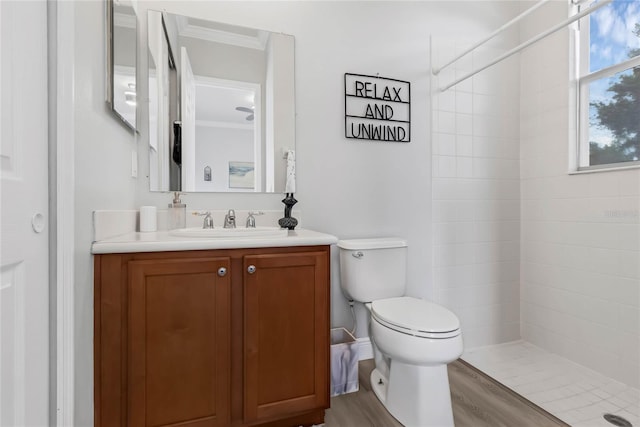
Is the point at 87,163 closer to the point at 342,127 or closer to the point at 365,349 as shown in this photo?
the point at 342,127

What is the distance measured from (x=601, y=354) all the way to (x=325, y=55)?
7.90ft

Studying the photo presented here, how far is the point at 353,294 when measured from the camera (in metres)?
1.79

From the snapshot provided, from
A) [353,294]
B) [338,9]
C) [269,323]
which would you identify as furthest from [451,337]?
[338,9]

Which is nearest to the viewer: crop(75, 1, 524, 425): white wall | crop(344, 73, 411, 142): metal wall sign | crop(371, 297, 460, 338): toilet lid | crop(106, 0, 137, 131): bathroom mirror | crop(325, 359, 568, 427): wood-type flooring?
crop(106, 0, 137, 131): bathroom mirror

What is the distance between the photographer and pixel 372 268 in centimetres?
179

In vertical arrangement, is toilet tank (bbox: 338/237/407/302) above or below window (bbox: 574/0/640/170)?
below

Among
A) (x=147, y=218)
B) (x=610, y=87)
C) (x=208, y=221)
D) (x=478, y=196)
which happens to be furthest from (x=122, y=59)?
(x=610, y=87)

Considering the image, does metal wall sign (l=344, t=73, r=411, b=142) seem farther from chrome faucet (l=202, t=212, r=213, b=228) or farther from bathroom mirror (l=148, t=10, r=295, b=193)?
chrome faucet (l=202, t=212, r=213, b=228)

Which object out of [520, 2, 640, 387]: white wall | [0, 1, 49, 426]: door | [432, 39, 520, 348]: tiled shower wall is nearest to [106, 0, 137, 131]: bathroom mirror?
[0, 1, 49, 426]: door

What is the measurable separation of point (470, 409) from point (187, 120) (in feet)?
6.74

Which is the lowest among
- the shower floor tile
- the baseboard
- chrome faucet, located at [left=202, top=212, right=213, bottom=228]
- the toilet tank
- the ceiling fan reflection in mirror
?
the shower floor tile

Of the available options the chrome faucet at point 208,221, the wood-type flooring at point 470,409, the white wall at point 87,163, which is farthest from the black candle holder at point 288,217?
the wood-type flooring at point 470,409

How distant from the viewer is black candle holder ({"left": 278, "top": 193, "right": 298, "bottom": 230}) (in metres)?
1.70

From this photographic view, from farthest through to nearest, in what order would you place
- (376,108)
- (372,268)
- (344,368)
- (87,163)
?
(376,108), (372,268), (344,368), (87,163)
